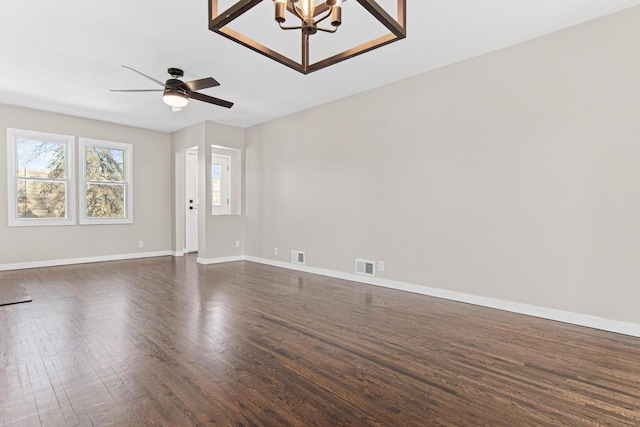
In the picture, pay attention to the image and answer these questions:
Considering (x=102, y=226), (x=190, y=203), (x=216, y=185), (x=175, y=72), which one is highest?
(x=175, y=72)

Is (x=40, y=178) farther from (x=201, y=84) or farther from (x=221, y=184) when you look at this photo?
(x=201, y=84)

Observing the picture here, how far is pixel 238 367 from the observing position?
2.17 metres

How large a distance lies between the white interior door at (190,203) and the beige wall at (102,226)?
38 cm

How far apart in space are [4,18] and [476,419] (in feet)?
15.5

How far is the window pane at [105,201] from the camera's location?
20.4 feet

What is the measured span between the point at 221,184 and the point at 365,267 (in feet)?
13.3

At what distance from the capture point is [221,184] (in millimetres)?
7180

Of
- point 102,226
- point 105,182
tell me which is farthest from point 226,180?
point 102,226

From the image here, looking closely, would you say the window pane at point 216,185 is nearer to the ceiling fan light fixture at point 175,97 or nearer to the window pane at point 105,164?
the window pane at point 105,164

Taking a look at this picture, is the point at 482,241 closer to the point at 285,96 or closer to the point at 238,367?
the point at 238,367

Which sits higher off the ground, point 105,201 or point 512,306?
point 105,201

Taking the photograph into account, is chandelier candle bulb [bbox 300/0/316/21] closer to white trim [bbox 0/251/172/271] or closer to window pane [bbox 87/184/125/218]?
window pane [bbox 87/184/125/218]

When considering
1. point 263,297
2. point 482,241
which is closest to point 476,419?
point 482,241

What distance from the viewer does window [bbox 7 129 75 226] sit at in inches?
213
